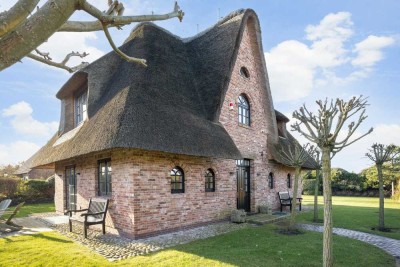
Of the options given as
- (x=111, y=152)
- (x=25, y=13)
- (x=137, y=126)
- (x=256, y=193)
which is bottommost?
(x=256, y=193)

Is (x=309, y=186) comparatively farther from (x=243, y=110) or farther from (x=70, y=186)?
(x=70, y=186)

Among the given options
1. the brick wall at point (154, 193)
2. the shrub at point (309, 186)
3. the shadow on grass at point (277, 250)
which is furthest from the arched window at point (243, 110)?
the shrub at point (309, 186)

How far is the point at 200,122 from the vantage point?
10.4m

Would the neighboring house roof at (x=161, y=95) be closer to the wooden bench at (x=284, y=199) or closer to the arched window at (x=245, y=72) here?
the arched window at (x=245, y=72)

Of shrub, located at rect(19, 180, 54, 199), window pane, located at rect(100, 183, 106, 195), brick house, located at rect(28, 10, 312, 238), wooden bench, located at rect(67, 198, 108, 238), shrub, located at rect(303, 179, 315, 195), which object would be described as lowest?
shrub, located at rect(303, 179, 315, 195)

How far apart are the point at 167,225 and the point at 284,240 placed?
376 cm

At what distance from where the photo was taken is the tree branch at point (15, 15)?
2.63 meters

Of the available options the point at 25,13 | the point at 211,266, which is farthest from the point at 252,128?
the point at 25,13

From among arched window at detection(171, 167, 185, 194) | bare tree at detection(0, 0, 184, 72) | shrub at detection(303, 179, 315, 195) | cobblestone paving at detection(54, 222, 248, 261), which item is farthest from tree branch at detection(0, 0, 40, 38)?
shrub at detection(303, 179, 315, 195)

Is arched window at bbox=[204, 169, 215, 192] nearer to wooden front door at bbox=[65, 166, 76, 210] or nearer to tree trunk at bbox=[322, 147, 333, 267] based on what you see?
tree trunk at bbox=[322, 147, 333, 267]

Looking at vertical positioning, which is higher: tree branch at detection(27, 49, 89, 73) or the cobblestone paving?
tree branch at detection(27, 49, 89, 73)

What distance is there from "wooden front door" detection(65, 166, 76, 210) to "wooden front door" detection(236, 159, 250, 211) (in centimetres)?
769

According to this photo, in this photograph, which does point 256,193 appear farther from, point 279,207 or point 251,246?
point 251,246

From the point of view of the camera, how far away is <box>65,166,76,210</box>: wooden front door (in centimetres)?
1294
